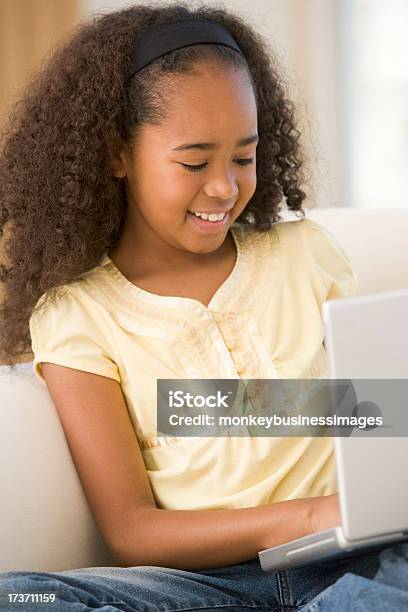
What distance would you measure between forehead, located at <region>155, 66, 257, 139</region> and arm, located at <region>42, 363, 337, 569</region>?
0.33m

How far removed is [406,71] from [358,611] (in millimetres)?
3177

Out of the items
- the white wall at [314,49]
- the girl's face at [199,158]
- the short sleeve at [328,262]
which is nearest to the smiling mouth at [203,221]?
the girl's face at [199,158]

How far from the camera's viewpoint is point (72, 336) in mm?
1300

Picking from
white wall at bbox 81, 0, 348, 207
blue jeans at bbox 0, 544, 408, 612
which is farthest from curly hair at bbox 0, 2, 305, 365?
white wall at bbox 81, 0, 348, 207

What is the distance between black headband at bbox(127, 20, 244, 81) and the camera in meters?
1.31

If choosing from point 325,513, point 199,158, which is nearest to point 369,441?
point 325,513

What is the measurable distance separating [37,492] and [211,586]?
240mm

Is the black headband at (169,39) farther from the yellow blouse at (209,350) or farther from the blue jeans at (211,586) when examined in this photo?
the blue jeans at (211,586)

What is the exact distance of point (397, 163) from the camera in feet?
12.7

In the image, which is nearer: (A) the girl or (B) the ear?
(A) the girl

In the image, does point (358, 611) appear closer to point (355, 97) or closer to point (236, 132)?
point (236, 132)

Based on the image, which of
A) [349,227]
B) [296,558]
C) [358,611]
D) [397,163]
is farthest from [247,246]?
[397,163]

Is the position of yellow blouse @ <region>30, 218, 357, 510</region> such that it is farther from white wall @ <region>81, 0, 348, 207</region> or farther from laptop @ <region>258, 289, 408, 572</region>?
white wall @ <region>81, 0, 348, 207</region>

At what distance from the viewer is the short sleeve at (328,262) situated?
146 centimetres
